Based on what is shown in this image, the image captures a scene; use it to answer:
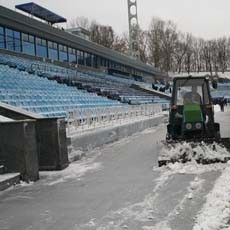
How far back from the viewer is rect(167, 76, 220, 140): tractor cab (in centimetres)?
1348

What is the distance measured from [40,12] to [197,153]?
37260mm

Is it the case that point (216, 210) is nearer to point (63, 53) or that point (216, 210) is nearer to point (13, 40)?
point (13, 40)

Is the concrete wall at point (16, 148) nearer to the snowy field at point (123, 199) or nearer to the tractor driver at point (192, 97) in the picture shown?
the snowy field at point (123, 199)

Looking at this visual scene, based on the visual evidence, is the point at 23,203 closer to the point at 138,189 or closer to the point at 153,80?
the point at 138,189

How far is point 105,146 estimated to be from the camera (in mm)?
18312

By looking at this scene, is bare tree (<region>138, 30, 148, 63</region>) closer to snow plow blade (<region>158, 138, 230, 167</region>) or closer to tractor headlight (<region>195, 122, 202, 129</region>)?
tractor headlight (<region>195, 122, 202, 129</region>)

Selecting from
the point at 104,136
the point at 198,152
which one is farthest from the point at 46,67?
the point at 198,152

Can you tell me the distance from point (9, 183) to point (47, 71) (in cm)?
2522

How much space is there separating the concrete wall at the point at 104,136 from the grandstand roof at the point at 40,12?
20767 mm

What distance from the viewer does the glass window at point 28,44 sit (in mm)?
35588

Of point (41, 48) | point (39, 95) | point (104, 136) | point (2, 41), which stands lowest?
point (104, 136)

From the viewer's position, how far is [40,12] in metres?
46.2

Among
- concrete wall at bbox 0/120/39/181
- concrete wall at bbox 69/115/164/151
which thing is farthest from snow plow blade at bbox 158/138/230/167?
concrete wall at bbox 69/115/164/151

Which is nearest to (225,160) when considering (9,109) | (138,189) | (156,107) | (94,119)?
(138,189)
